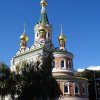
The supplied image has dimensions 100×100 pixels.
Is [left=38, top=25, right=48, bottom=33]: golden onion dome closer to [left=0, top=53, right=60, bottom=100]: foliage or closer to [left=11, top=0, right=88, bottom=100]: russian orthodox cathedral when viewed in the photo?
[left=11, top=0, right=88, bottom=100]: russian orthodox cathedral

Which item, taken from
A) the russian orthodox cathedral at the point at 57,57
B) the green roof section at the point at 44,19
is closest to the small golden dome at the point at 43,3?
the russian orthodox cathedral at the point at 57,57

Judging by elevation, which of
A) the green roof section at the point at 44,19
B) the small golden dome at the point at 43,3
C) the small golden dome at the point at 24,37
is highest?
the small golden dome at the point at 43,3

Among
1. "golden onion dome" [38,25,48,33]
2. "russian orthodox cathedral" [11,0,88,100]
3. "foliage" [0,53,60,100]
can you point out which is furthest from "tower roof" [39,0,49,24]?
"foliage" [0,53,60,100]

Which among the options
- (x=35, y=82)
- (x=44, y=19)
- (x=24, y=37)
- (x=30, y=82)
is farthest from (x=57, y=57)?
(x=35, y=82)

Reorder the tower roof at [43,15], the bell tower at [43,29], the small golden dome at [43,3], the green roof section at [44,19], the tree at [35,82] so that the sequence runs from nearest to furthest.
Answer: the tree at [35,82] → the bell tower at [43,29] → the green roof section at [44,19] → the tower roof at [43,15] → the small golden dome at [43,3]

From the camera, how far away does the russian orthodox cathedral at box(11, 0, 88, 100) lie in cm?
4916

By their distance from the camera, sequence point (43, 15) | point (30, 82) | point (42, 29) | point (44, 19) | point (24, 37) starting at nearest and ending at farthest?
1. point (30, 82)
2. point (42, 29)
3. point (24, 37)
4. point (44, 19)
5. point (43, 15)

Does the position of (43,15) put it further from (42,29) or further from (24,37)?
(24,37)

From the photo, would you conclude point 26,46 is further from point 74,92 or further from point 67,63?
point 74,92

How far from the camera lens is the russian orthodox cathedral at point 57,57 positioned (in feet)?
161

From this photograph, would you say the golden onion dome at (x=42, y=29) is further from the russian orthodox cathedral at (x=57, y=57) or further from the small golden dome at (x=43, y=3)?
the small golden dome at (x=43, y=3)

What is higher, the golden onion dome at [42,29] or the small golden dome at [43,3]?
the small golden dome at [43,3]

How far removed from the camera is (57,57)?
52.8 meters

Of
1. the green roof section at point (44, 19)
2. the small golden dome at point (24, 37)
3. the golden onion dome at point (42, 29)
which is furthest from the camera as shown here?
the green roof section at point (44, 19)
